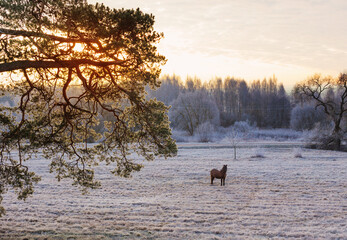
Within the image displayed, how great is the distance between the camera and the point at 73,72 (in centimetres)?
905

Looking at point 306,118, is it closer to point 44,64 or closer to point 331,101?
point 331,101

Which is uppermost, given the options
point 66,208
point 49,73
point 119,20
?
point 119,20

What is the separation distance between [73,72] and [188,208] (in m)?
7.14

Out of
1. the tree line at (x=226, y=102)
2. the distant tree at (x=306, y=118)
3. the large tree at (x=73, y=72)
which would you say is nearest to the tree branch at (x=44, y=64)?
the large tree at (x=73, y=72)

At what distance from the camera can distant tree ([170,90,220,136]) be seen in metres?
65.4

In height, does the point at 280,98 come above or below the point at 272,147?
above

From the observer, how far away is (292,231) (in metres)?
9.78

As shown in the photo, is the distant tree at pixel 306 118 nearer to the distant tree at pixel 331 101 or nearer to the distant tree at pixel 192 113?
the distant tree at pixel 192 113

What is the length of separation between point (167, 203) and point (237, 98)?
88.7 meters

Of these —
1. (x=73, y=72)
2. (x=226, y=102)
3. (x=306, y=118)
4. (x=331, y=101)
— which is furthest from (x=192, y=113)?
(x=73, y=72)

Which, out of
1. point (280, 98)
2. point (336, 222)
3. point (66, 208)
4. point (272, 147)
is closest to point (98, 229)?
point (66, 208)

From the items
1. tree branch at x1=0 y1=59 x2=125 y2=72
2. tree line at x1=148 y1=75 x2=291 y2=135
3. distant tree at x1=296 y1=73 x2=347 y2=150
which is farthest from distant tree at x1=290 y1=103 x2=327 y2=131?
tree branch at x1=0 y1=59 x2=125 y2=72

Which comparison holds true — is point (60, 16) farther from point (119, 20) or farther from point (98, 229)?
point (98, 229)

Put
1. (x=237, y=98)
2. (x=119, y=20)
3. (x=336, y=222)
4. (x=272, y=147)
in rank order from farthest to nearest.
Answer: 1. (x=237, y=98)
2. (x=272, y=147)
3. (x=336, y=222)
4. (x=119, y=20)
